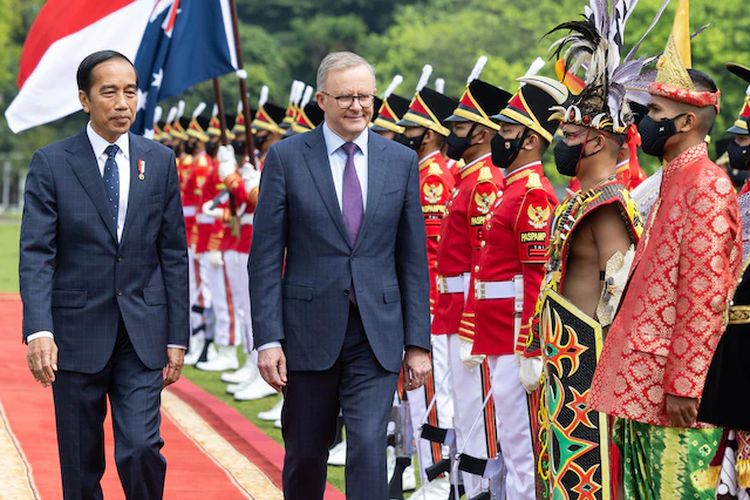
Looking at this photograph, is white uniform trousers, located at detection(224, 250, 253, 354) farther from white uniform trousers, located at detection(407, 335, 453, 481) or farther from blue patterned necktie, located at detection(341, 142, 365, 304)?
blue patterned necktie, located at detection(341, 142, 365, 304)

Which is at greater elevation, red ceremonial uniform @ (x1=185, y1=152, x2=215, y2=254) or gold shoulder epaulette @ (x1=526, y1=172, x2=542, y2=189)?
gold shoulder epaulette @ (x1=526, y1=172, x2=542, y2=189)

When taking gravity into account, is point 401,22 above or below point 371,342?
above

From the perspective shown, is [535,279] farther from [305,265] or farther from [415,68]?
[415,68]

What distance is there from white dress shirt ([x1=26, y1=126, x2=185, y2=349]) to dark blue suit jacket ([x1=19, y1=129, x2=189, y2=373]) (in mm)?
27

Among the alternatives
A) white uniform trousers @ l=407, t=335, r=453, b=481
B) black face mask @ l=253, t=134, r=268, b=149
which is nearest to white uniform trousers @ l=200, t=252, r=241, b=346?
black face mask @ l=253, t=134, r=268, b=149

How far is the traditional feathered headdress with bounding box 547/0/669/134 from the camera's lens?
6.35 meters

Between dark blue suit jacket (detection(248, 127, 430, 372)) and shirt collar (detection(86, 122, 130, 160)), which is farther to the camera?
shirt collar (detection(86, 122, 130, 160))

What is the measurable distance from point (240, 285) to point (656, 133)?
27.0 feet

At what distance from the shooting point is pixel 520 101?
7.39 meters

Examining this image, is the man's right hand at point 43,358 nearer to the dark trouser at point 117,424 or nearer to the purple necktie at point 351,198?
the dark trouser at point 117,424

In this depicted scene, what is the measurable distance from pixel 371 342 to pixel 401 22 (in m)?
53.9

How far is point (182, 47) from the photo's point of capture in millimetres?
10734

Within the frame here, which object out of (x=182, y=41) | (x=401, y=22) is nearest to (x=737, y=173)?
(x=182, y=41)

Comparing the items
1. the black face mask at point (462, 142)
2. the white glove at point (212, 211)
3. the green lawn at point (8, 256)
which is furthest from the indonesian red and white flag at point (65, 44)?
the green lawn at point (8, 256)
